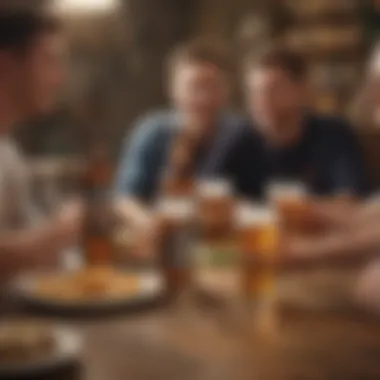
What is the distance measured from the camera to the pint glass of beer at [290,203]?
56.9 inches

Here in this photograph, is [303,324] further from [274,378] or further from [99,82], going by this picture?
[99,82]

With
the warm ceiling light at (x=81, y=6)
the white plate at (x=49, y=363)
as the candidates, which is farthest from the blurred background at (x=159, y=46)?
the white plate at (x=49, y=363)

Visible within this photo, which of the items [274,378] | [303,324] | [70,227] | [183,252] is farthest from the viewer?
[70,227]

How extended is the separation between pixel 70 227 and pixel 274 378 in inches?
22.3

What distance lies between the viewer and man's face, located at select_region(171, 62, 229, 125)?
5.13 feet

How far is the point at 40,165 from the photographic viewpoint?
1546 mm

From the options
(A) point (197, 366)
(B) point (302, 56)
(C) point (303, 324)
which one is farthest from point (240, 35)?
(A) point (197, 366)

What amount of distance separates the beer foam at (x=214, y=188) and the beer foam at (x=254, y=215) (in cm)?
4

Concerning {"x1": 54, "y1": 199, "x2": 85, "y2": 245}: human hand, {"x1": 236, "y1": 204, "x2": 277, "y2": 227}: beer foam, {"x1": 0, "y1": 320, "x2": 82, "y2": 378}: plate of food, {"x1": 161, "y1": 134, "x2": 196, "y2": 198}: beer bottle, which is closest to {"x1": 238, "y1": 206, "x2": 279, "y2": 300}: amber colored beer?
{"x1": 236, "y1": 204, "x2": 277, "y2": 227}: beer foam

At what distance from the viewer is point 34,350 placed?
3.43 ft

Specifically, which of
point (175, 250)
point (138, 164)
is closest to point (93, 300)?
point (175, 250)

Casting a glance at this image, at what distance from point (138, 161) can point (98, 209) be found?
0.10 metres

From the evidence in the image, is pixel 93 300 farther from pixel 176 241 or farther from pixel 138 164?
pixel 138 164

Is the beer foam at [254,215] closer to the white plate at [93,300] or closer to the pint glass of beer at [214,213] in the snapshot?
the pint glass of beer at [214,213]
